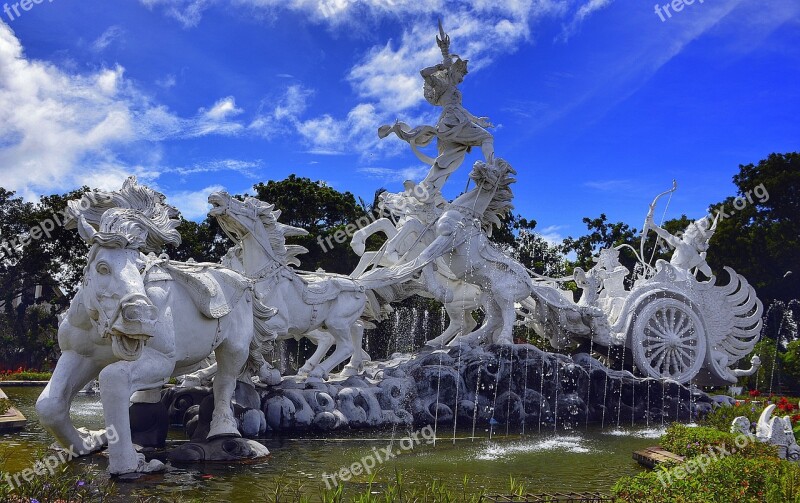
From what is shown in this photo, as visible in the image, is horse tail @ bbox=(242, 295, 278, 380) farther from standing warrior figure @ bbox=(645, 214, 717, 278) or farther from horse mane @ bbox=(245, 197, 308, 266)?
standing warrior figure @ bbox=(645, 214, 717, 278)

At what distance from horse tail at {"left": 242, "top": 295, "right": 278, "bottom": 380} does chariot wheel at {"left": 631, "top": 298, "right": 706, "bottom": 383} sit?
7546 millimetres

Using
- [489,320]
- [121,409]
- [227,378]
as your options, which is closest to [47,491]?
[121,409]

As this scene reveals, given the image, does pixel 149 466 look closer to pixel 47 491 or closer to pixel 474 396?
pixel 47 491

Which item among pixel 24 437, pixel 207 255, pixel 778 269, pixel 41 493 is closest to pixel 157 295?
pixel 41 493

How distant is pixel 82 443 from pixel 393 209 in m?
7.35

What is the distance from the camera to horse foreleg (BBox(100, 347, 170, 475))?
5.29m

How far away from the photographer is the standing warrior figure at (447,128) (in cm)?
1282

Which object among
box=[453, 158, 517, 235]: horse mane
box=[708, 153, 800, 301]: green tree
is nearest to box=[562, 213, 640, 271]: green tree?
box=[708, 153, 800, 301]: green tree

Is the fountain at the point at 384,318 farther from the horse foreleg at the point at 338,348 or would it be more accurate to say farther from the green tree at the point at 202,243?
the green tree at the point at 202,243

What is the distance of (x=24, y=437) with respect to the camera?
7.33 m

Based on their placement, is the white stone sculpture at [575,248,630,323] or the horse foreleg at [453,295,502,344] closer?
the horse foreleg at [453,295,502,344]

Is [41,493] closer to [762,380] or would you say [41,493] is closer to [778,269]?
[762,380]

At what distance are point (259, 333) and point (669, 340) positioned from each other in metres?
8.49

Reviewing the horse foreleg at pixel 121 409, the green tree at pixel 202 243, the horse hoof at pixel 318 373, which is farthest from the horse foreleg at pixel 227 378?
the green tree at pixel 202 243
